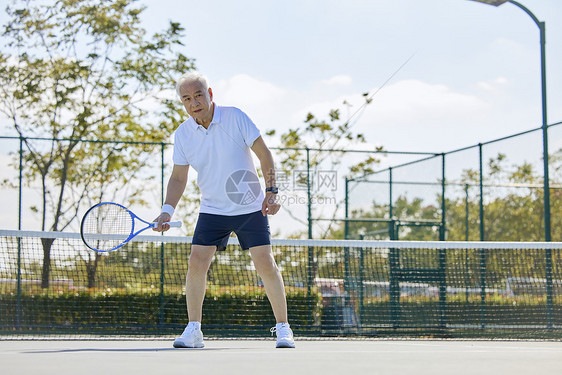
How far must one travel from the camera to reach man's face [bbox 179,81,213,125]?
4.98 m

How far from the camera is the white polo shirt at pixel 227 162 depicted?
5.05 metres

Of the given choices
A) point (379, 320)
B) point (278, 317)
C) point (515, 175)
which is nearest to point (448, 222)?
point (515, 175)

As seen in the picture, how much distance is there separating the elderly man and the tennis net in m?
3.67

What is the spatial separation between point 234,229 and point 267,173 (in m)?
0.44

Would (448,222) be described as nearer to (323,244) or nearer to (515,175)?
(515,175)

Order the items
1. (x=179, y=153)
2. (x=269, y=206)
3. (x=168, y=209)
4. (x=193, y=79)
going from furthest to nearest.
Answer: (x=179, y=153)
(x=168, y=209)
(x=193, y=79)
(x=269, y=206)

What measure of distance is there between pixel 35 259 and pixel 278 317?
524 cm

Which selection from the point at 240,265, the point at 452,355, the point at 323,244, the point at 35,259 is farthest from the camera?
the point at 240,265

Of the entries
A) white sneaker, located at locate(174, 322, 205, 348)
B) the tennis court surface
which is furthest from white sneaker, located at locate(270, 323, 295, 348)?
white sneaker, located at locate(174, 322, 205, 348)

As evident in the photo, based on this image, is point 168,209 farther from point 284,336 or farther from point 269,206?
point 284,336

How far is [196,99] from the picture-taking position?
501 cm

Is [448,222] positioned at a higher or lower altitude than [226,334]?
higher

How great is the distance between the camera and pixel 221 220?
5.11 meters

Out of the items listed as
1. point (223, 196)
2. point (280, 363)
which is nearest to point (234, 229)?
point (223, 196)
